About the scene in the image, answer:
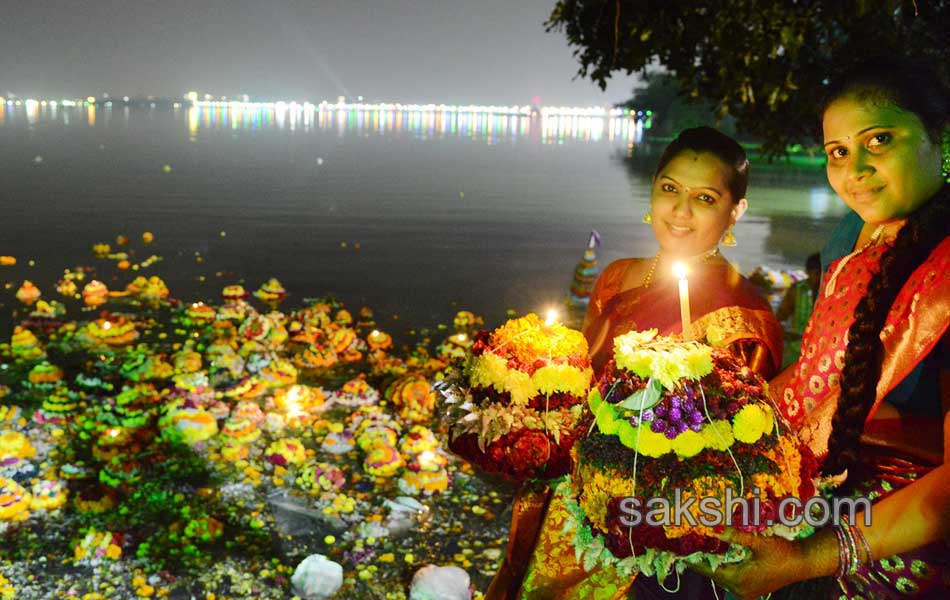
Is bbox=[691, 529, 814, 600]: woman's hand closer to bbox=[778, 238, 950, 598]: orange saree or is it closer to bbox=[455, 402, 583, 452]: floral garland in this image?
Result: bbox=[778, 238, 950, 598]: orange saree

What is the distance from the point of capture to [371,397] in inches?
312

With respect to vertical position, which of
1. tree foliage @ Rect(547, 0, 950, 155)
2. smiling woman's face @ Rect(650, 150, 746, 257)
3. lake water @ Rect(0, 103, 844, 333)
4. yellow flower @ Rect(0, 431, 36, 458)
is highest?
tree foliage @ Rect(547, 0, 950, 155)

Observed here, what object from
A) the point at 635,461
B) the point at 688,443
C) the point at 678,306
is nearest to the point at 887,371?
the point at 688,443

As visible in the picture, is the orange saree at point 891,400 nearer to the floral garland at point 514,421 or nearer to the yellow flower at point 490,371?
the floral garland at point 514,421

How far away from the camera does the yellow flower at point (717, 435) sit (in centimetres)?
185

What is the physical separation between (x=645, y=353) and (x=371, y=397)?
631 cm

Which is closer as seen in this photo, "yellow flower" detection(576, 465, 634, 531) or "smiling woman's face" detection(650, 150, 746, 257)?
"yellow flower" detection(576, 465, 634, 531)

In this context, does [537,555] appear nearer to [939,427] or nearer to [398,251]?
[939,427]

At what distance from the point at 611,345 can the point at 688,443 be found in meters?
1.26

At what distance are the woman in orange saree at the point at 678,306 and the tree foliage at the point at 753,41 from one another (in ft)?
11.6

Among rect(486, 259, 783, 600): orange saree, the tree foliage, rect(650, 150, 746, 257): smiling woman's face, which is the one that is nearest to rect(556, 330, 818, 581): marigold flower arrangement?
rect(486, 259, 783, 600): orange saree

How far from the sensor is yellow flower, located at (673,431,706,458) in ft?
6.06

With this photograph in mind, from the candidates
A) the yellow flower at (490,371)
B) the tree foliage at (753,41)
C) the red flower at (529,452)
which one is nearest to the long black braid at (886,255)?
the red flower at (529,452)

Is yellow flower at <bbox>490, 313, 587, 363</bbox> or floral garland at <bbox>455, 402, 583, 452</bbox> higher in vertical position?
yellow flower at <bbox>490, 313, 587, 363</bbox>
